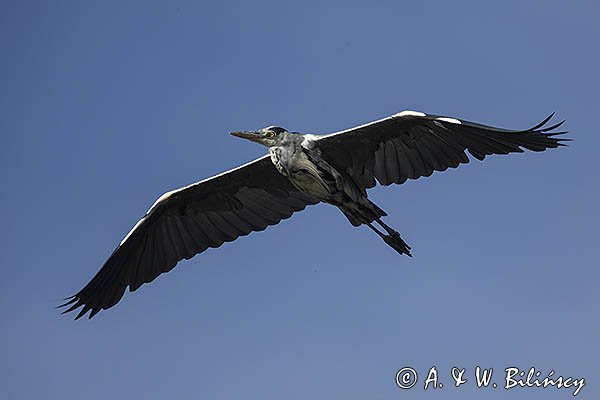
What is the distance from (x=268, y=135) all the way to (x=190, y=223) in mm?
2767

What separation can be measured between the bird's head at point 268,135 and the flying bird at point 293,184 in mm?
14

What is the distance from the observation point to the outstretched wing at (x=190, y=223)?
1564 cm

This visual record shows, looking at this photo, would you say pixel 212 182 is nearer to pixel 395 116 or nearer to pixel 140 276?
pixel 140 276

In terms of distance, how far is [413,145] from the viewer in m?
14.2

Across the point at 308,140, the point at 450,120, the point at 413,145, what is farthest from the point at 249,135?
the point at 450,120

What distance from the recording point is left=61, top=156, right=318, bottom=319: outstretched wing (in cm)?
1564

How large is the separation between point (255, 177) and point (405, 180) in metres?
2.50

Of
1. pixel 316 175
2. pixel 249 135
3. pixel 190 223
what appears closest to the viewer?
pixel 316 175

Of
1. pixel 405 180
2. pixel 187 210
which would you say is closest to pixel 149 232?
pixel 187 210

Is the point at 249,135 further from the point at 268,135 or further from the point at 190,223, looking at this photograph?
the point at 190,223

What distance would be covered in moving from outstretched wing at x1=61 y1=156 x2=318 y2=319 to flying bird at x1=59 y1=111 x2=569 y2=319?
2 centimetres

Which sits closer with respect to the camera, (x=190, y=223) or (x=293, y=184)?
(x=293, y=184)

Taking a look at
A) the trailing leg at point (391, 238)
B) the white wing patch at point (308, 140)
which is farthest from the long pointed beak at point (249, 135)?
the trailing leg at point (391, 238)

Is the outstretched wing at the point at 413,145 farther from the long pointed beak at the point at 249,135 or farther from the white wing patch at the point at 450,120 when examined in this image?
the long pointed beak at the point at 249,135
